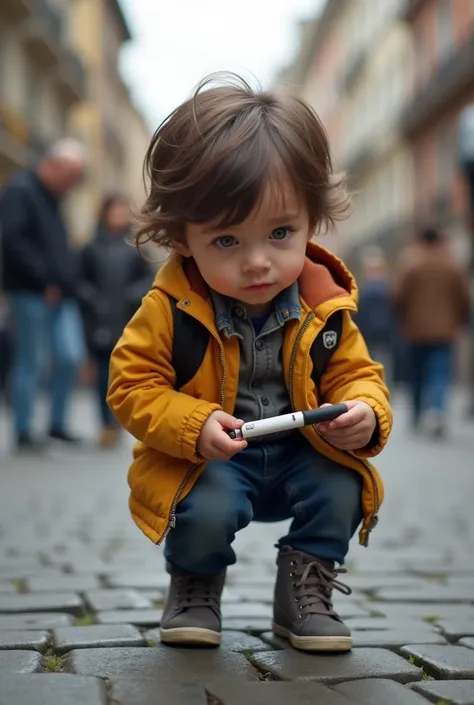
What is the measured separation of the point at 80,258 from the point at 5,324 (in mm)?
10089

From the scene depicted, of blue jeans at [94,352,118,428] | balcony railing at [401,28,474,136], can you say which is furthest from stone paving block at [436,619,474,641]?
balcony railing at [401,28,474,136]

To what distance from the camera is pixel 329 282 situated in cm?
281

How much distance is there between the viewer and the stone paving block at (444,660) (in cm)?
241

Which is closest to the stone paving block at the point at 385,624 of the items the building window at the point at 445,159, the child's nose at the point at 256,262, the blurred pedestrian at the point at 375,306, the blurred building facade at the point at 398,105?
the child's nose at the point at 256,262

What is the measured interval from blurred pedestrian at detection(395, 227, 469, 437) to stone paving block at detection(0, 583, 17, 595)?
23.0 ft

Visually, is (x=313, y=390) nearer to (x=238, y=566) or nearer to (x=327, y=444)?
(x=327, y=444)

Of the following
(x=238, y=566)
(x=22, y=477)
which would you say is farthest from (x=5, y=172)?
(x=238, y=566)

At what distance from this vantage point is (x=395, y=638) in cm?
281

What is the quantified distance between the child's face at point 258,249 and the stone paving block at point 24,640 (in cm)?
83

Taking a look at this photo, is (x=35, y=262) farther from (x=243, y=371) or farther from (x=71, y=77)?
Result: (x=71, y=77)

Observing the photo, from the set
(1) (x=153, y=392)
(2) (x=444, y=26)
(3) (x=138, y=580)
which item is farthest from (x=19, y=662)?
(2) (x=444, y=26)

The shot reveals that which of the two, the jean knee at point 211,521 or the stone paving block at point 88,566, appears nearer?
the jean knee at point 211,521

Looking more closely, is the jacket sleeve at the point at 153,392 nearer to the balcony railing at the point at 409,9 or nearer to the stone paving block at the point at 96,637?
the stone paving block at the point at 96,637

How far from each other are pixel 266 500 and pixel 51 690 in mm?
833
